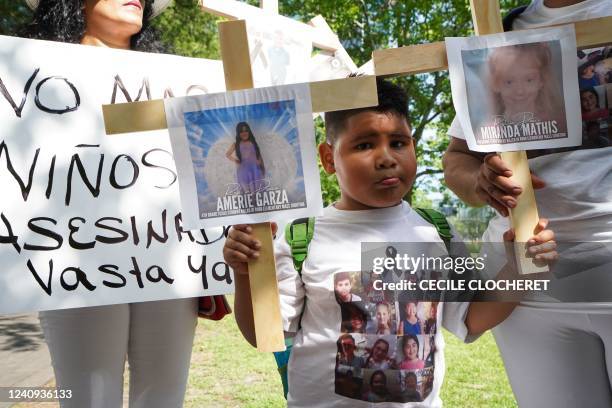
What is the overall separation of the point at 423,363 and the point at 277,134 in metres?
0.72

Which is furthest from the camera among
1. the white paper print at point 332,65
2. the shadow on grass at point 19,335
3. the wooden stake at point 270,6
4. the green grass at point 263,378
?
the shadow on grass at point 19,335

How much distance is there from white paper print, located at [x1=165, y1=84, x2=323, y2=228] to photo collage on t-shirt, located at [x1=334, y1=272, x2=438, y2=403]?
0.99 ft

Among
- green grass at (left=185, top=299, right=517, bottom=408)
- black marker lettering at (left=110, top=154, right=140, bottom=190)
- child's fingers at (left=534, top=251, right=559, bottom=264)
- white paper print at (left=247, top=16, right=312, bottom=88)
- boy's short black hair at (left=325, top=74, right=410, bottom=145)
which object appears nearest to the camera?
child's fingers at (left=534, top=251, right=559, bottom=264)

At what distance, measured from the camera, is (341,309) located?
5.54 ft

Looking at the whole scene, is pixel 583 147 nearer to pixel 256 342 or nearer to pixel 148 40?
pixel 256 342

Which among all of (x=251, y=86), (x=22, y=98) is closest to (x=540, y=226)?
(x=251, y=86)

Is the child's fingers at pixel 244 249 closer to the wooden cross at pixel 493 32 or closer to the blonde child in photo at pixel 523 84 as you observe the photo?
the wooden cross at pixel 493 32

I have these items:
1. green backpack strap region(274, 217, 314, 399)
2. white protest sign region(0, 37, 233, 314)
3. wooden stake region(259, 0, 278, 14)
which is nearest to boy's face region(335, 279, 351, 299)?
green backpack strap region(274, 217, 314, 399)

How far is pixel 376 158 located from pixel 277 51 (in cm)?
199

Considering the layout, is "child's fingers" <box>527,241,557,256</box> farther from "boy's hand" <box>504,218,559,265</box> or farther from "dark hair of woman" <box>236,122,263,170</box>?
"dark hair of woman" <box>236,122,263,170</box>

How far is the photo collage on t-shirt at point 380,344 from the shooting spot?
166 centimetres

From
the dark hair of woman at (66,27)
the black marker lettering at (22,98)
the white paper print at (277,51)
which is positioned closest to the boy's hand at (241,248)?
the black marker lettering at (22,98)

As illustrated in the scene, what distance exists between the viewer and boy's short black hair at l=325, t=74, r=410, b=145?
176 cm

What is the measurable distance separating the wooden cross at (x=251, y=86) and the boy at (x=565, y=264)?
361mm
